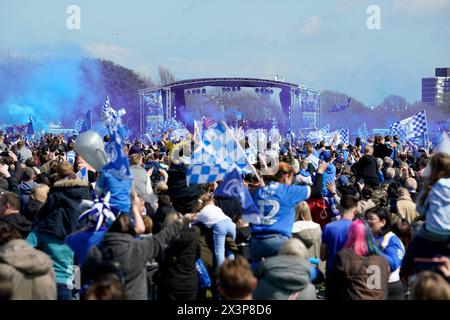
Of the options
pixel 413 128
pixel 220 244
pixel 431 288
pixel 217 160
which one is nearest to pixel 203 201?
pixel 220 244

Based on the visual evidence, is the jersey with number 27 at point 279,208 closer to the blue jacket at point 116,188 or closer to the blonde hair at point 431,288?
the blue jacket at point 116,188

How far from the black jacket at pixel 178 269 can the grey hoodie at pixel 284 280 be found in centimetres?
163

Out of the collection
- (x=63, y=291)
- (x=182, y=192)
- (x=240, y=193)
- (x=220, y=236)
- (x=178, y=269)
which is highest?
(x=240, y=193)

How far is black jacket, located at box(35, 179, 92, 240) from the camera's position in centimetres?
776

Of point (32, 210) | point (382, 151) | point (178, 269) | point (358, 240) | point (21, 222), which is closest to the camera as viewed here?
point (358, 240)

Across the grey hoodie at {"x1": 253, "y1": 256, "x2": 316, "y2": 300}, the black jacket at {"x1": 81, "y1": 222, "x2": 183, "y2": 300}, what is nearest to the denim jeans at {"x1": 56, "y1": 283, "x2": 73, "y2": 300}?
the black jacket at {"x1": 81, "y1": 222, "x2": 183, "y2": 300}

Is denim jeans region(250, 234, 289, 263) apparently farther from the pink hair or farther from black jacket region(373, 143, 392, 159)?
black jacket region(373, 143, 392, 159)

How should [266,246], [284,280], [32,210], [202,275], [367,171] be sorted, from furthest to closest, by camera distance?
1. [367,171]
2. [32,210]
3. [202,275]
4. [266,246]
5. [284,280]

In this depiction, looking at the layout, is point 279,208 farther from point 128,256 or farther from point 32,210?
point 32,210

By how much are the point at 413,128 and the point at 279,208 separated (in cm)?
1599

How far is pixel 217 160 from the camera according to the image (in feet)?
27.7

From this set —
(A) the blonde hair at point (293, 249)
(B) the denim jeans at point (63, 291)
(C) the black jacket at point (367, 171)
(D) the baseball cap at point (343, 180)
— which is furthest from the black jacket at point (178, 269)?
(C) the black jacket at point (367, 171)

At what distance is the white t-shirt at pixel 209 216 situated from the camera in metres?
8.89

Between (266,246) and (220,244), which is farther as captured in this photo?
(220,244)
